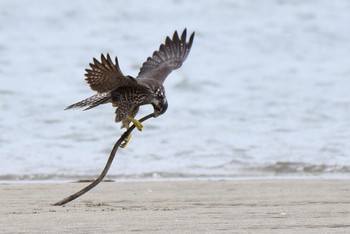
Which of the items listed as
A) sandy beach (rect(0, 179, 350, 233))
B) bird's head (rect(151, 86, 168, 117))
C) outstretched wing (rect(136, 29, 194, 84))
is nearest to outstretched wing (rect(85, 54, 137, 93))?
bird's head (rect(151, 86, 168, 117))

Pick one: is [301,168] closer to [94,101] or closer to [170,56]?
[170,56]

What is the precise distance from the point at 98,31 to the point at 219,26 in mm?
2025

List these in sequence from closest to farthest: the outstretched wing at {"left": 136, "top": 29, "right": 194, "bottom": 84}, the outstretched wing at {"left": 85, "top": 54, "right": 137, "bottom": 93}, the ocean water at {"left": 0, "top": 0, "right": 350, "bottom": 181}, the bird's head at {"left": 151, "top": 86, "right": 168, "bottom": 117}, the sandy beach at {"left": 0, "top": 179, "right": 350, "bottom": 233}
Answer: the sandy beach at {"left": 0, "top": 179, "right": 350, "bottom": 233} < the outstretched wing at {"left": 85, "top": 54, "right": 137, "bottom": 93} < the bird's head at {"left": 151, "top": 86, "right": 168, "bottom": 117} < the outstretched wing at {"left": 136, "top": 29, "right": 194, "bottom": 84} < the ocean water at {"left": 0, "top": 0, "right": 350, "bottom": 181}

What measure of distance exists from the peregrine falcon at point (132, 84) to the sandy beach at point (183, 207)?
55 cm

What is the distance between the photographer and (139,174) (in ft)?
25.5

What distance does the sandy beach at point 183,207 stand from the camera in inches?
191

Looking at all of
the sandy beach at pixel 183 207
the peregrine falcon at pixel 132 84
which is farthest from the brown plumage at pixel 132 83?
the sandy beach at pixel 183 207

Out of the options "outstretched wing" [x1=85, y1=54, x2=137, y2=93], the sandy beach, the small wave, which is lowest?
the small wave

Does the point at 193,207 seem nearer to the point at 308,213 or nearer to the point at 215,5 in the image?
the point at 308,213

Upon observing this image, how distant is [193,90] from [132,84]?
17.3 feet

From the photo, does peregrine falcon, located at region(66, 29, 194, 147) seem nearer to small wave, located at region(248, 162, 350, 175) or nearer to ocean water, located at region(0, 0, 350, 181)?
ocean water, located at region(0, 0, 350, 181)

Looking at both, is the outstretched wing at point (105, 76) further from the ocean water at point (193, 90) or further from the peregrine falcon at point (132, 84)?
the ocean water at point (193, 90)

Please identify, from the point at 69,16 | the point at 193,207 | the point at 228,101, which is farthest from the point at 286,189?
the point at 69,16

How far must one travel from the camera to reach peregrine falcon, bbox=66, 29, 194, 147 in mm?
6113
